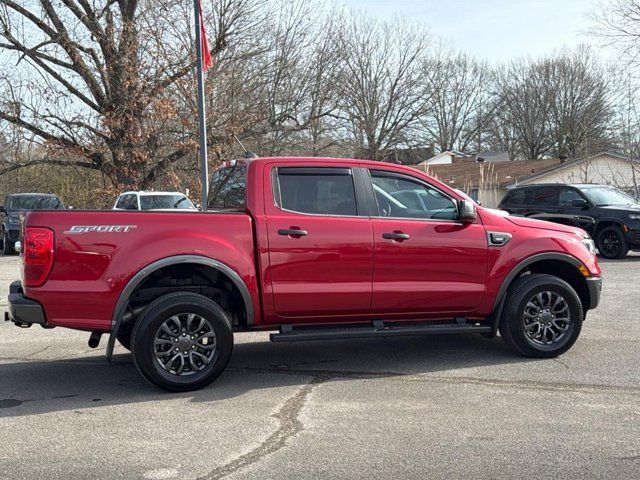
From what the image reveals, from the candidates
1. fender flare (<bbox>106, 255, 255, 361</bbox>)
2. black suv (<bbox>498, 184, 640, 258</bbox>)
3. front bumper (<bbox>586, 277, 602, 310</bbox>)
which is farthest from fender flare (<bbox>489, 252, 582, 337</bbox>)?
black suv (<bbox>498, 184, 640, 258</bbox>)

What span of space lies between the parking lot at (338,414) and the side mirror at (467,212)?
4.48ft

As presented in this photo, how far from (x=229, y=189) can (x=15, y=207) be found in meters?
17.0

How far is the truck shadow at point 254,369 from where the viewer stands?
207 inches

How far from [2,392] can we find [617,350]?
5718 millimetres

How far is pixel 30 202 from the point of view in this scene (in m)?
21.0

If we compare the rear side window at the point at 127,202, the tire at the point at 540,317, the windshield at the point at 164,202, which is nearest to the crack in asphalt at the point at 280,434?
the tire at the point at 540,317

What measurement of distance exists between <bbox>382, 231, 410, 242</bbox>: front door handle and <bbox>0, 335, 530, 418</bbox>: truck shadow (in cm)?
121

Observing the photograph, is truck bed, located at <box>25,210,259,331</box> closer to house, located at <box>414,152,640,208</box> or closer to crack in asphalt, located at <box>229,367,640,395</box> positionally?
crack in asphalt, located at <box>229,367,640,395</box>

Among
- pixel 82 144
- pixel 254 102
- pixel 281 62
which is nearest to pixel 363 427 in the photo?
pixel 82 144

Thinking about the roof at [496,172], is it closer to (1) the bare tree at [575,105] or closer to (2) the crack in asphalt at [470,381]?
(1) the bare tree at [575,105]

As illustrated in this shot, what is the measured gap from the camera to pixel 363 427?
4.48 meters

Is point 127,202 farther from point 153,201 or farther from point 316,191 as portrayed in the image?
point 316,191

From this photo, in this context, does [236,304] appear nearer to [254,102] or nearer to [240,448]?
[240,448]

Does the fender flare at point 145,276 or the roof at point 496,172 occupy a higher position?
the roof at point 496,172
